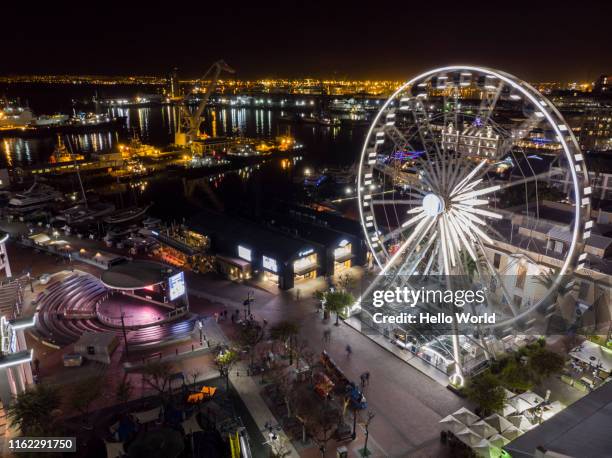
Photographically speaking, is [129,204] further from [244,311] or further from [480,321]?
[480,321]

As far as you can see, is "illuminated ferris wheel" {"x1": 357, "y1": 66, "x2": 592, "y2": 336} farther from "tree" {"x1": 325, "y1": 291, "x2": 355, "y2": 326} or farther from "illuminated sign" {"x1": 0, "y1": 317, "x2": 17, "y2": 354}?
"illuminated sign" {"x1": 0, "y1": 317, "x2": 17, "y2": 354}

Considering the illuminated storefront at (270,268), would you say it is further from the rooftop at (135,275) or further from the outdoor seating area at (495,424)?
the outdoor seating area at (495,424)

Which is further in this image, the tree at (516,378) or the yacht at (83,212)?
the yacht at (83,212)

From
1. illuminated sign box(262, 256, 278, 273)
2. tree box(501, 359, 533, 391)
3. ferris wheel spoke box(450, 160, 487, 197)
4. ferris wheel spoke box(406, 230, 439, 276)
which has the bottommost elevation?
tree box(501, 359, 533, 391)

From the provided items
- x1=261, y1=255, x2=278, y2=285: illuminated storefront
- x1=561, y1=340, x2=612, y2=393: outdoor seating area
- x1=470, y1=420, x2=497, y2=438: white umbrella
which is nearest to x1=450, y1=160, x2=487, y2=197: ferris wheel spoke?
x1=470, y1=420, x2=497, y2=438: white umbrella

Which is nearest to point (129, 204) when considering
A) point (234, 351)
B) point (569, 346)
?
point (234, 351)

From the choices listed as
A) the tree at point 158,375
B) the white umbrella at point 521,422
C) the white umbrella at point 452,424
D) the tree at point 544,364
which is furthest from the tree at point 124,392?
the tree at point 544,364

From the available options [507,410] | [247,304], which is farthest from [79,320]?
[507,410]
